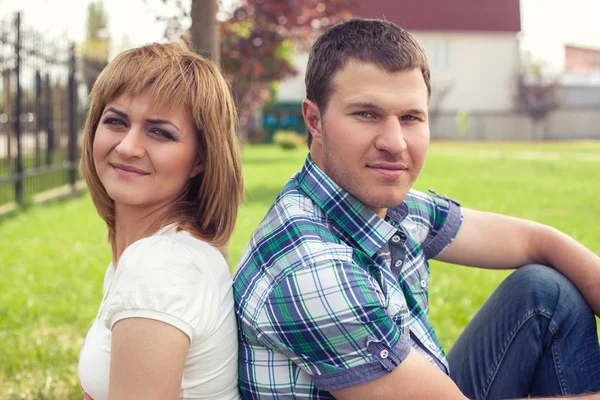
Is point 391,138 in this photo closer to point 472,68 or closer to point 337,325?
point 337,325

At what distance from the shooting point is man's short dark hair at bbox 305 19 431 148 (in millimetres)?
1971

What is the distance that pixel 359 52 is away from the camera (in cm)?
199

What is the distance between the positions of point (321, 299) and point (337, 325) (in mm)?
72

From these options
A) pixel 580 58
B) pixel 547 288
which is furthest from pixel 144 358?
pixel 580 58

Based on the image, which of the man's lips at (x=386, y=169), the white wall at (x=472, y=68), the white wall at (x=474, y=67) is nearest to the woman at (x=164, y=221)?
the man's lips at (x=386, y=169)

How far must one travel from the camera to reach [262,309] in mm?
1785

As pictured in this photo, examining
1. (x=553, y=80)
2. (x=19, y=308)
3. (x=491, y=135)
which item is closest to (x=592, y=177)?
(x=19, y=308)

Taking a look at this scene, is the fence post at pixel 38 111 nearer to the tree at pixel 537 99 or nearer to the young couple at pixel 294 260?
the young couple at pixel 294 260

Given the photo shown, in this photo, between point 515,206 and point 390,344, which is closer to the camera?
point 390,344

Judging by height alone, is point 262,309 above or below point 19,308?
above

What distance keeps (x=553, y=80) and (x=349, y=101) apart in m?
45.7

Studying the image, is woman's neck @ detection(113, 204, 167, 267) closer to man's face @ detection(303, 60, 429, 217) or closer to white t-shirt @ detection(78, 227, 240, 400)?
white t-shirt @ detection(78, 227, 240, 400)

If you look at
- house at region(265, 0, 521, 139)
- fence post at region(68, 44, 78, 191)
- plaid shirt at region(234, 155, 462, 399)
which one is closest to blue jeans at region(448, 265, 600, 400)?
plaid shirt at region(234, 155, 462, 399)

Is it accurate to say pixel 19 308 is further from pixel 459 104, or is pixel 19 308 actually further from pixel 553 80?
pixel 553 80
